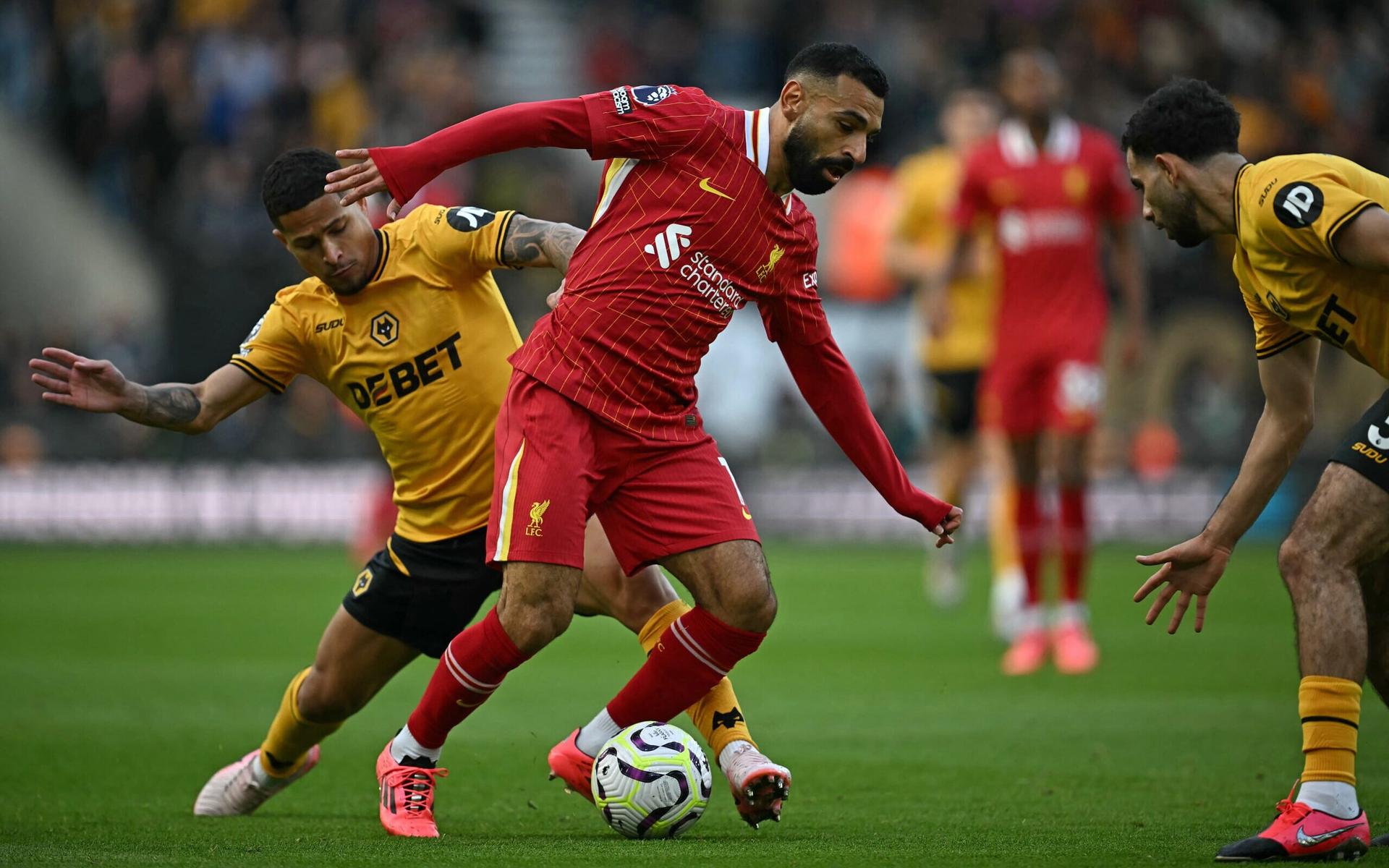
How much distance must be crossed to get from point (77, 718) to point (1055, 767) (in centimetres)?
443

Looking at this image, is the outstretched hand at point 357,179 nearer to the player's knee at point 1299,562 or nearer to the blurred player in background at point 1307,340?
the blurred player in background at point 1307,340

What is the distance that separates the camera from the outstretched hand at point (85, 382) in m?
5.47

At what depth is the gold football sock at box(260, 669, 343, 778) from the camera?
5891 mm

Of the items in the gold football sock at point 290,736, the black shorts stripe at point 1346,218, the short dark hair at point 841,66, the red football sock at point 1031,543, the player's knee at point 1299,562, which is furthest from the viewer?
the red football sock at point 1031,543

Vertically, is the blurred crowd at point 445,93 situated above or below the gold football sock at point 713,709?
above

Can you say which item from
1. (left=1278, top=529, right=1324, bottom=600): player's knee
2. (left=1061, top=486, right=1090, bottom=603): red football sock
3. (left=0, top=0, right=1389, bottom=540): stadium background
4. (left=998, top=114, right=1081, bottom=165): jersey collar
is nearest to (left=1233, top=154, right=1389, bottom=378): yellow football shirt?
(left=1278, top=529, right=1324, bottom=600): player's knee

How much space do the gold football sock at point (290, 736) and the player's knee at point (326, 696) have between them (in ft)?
0.07

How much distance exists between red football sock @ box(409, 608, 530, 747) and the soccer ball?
1.36 feet

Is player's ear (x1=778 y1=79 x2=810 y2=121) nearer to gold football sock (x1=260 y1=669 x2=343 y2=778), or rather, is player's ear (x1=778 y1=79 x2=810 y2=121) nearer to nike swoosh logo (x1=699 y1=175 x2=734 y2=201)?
nike swoosh logo (x1=699 y1=175 x2=734 y2=201)

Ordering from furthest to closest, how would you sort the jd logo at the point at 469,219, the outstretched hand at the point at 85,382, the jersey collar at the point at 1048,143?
the jersey collar at the point at 1048,143, the jd logo at the point at 469,219, the outstretched hand at the point at 85,382

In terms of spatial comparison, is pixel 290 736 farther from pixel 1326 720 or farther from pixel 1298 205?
pixel 1298 205

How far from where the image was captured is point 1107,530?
17188mm

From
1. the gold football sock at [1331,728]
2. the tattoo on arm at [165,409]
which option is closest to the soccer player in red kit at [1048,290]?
the gold football sock at [1331,728]

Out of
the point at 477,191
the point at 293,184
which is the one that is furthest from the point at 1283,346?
the point at 477,191
